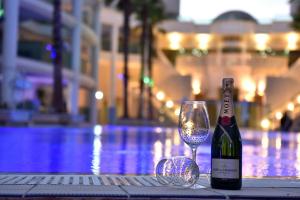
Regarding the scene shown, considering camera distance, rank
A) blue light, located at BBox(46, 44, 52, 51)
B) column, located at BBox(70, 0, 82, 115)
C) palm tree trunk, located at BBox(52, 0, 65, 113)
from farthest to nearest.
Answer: column, located at BBox(70, 0, 82, 115), blue light, located at BBox(46, 44, 52, 51), palm tree trunk, located at BBox(52, 0, 65, 113)

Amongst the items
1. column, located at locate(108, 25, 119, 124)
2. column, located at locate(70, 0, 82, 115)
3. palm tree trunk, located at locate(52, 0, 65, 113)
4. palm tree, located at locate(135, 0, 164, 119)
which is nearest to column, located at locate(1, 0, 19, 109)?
palm tree trunk, located at locate(52, 0, 65, 113)

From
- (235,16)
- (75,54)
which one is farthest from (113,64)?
(235,16)

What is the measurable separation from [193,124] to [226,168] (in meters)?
0.43

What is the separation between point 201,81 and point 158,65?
432 inches

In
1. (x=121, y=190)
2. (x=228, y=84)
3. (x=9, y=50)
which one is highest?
(x=9, y=50)

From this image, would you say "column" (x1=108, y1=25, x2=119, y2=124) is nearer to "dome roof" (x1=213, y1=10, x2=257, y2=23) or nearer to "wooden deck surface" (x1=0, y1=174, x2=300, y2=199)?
"dome roof" (x1=213, y1=10, x2=257, y2=23)

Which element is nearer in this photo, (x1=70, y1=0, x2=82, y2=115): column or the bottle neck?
the bottle neck

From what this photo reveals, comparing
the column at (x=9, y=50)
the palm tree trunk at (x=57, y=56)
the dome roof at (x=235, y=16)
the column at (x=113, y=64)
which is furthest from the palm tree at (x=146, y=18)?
the dome roof at (x=235, y=16)

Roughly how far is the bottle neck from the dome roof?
89209 mm

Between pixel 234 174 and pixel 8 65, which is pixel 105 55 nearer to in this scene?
pixel 8 65

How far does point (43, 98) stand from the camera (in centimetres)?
5762

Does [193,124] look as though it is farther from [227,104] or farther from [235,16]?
[235,16]

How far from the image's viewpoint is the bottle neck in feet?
16.2

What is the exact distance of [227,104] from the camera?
494 cm
